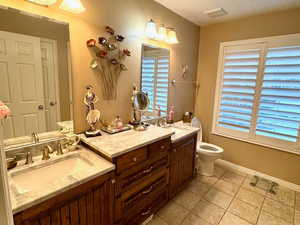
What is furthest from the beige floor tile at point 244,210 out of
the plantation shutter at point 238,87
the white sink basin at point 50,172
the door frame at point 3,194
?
the door frame at point 3,194

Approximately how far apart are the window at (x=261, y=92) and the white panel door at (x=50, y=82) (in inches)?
99.7

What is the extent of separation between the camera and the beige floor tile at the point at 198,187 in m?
2.27

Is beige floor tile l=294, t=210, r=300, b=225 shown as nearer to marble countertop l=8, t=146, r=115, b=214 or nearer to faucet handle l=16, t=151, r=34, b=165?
marble countertop l=8, t=146, r=115, b=214

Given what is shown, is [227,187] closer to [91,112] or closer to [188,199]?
[188,199]

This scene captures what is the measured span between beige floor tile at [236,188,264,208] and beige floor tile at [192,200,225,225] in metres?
0.44

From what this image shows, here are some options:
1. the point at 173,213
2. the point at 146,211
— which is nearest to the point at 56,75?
the point at 146,211

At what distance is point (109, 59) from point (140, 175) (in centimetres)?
123

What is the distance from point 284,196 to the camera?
7.39 feet

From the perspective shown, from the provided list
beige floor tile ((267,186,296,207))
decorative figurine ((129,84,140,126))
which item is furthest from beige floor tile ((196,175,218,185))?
decorative figurine ((129,84,140,126))

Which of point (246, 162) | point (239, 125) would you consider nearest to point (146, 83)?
point (239, 125)

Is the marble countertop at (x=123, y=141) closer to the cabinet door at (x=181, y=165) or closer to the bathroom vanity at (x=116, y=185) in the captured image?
the bathroom vanity at (x=116, y=185)

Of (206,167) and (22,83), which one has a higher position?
(22,83)

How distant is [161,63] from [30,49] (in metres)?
1.59

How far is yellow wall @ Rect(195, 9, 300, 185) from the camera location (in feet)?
7.69
